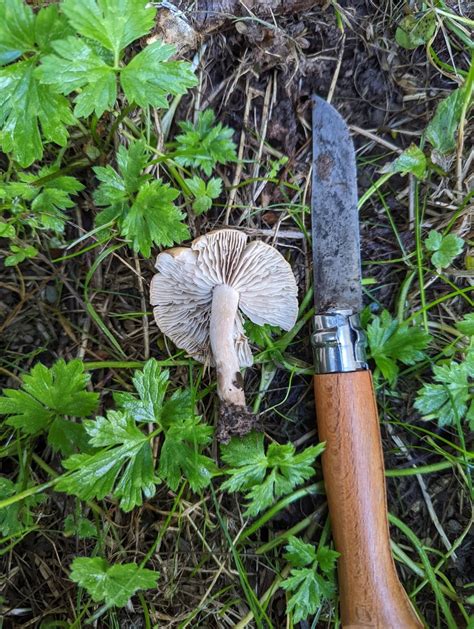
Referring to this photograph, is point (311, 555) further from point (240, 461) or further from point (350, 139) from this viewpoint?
point (350, 139)

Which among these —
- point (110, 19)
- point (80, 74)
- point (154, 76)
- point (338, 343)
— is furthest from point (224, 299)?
point (110, 19)

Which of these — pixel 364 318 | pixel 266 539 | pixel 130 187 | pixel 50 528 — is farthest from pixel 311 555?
pixel 130 187

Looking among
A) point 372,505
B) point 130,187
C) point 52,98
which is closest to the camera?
point 52,98

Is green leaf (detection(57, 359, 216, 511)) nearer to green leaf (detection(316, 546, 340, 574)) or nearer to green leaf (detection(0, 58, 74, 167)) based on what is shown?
green leaf (detection(316, 546, 340, 574))

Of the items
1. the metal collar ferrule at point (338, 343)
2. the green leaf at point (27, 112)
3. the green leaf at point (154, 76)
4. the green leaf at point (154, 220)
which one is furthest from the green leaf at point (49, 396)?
the green leaf at point (154, 76)

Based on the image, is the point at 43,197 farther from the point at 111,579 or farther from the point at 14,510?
the point at 111,579

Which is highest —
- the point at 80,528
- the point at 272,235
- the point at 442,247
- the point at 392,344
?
the point at 272,235
